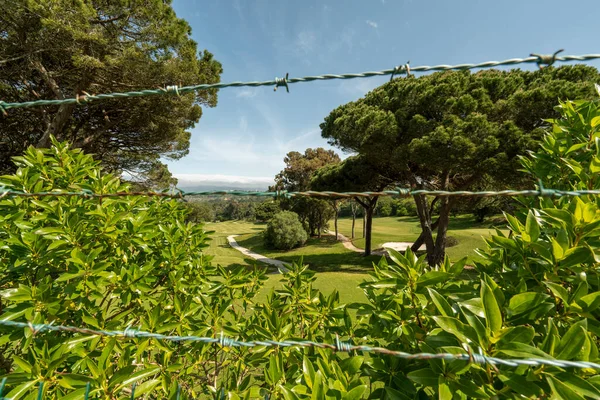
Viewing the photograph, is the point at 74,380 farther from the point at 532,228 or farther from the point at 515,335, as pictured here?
the point at 532,228

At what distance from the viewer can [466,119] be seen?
8438 millimetres

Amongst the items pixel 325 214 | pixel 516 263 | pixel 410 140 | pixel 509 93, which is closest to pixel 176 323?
pixel 516 263

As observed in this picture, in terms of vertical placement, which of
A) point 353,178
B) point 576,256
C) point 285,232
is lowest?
point 285,232

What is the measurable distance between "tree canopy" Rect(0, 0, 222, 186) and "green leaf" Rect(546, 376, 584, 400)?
32.1 feet

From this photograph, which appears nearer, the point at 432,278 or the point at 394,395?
the point at 394,395

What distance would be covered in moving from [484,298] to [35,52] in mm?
11652

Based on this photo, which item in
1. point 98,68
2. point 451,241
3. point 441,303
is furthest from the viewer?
point 451,241

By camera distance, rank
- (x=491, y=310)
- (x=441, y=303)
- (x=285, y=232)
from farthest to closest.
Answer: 1. (x=285, y=232)
2. (x=441, y=303)
3. (x=491, y=310)

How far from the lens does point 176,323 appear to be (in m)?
1.28

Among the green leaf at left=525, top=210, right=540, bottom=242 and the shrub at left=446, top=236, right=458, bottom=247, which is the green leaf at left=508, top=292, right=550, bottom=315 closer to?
the green leaf at left=525, top=210, right=540, bottom=242

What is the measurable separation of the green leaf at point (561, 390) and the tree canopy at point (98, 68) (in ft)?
32.1

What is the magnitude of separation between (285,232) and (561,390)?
1992 centimetres

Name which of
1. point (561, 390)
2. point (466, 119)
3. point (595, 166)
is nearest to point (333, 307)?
point (561, 390)

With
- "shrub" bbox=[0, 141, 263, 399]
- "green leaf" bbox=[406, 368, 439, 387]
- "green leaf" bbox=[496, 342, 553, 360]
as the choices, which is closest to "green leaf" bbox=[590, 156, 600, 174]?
"green leaf" bbox=[496, 342, 553, 360]
